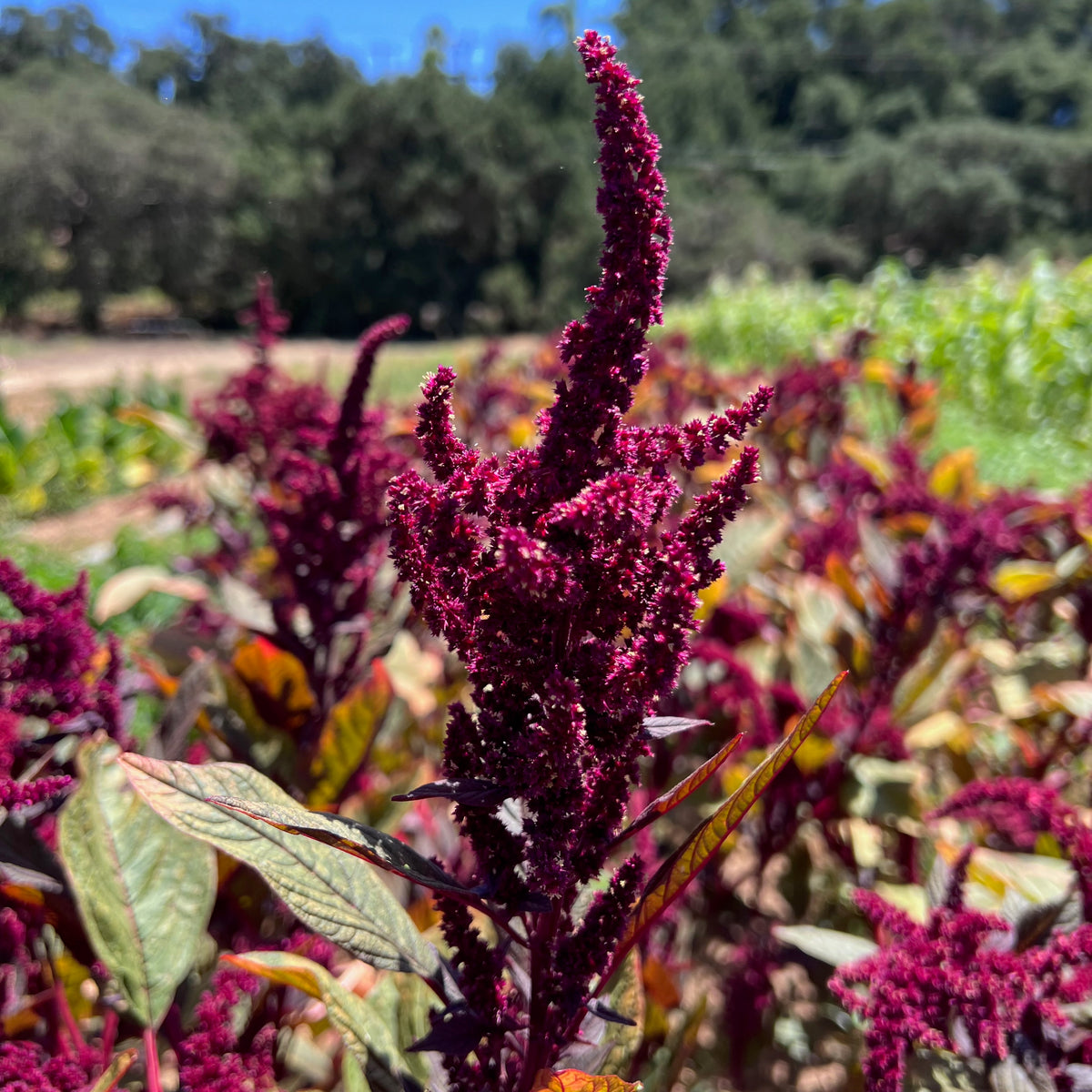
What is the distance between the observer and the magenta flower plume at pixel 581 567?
570 millimetres

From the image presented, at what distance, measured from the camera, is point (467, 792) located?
621 mm

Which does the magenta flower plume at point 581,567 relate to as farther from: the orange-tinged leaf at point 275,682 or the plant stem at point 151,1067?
the orange-tinged leaf at point 275,682

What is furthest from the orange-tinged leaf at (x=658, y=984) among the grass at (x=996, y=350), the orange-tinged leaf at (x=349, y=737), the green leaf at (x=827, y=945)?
the grass at (x=996, y=350)

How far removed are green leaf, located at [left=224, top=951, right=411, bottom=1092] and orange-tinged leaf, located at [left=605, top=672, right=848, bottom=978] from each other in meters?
0.28

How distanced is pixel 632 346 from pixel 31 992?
136 cm

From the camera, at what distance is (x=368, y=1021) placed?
2.74 feet

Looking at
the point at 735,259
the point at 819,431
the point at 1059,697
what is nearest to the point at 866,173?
the point at 735,259

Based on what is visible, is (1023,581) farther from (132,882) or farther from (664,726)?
(132,882)

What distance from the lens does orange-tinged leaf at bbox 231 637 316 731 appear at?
140 centimetres

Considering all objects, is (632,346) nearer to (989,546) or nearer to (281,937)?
(281,937)

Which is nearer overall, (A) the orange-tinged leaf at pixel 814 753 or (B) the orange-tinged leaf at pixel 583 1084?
(B) the orange-tinged leaf at pixel 583 1084

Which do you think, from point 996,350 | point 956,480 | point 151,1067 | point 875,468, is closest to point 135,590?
point 151,1067

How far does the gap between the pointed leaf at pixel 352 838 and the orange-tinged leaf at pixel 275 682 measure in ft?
2.54

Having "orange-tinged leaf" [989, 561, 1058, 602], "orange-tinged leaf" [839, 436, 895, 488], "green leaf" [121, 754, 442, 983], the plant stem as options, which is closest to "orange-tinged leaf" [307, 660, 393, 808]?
the plant stem
